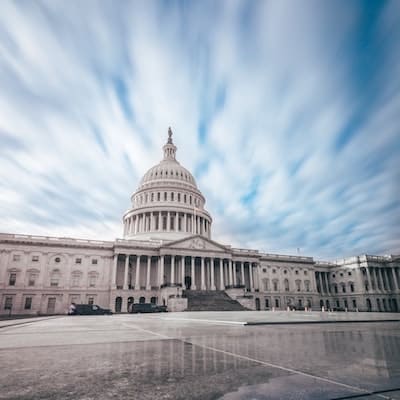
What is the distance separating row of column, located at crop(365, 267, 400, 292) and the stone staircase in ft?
147

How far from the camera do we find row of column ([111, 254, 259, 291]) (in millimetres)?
59719

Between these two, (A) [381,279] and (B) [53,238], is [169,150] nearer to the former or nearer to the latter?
(B) [53,238]

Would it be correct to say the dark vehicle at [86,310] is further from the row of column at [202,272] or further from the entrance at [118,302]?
the row of column at [202,272]

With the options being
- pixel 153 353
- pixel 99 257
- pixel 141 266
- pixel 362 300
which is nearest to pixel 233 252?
pixel 141 266

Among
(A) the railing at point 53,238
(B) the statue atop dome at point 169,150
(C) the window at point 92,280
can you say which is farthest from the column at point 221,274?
(B) the statue atop dome at point 169,150

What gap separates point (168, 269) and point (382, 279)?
61152mm

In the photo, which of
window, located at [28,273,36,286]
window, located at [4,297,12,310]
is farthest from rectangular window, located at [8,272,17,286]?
window, located at [4,297,12,310]

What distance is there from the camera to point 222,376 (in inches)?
122

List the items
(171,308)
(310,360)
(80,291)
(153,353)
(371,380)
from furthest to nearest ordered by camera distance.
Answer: (80,291) → (171,308) → (153,353) → (310,360) → (371,380)

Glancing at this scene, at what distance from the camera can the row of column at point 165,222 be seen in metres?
77.0

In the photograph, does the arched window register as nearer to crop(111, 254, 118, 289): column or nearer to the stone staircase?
the stone staircase

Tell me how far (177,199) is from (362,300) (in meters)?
58.0

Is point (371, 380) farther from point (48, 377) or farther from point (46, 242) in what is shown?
point (46, 242)

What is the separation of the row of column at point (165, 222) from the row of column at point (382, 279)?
4771cm
